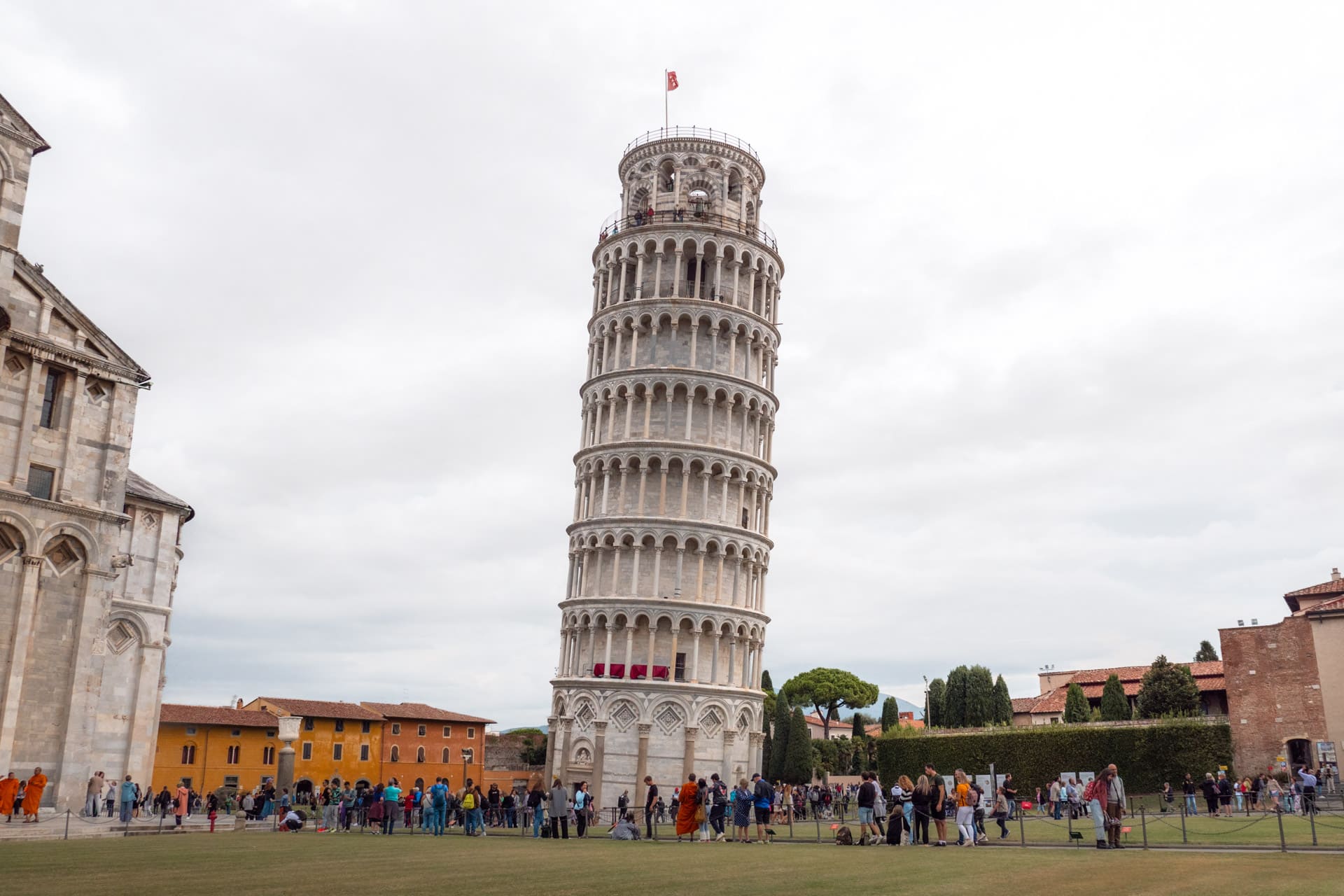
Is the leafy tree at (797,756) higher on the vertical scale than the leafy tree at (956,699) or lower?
lower

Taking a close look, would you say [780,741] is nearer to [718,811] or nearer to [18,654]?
[718,811]

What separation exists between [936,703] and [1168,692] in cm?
2264

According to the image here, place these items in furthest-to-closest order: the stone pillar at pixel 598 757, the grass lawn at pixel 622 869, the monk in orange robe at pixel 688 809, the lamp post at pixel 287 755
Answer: the lamp post at pixel 287 755, the stone pillar at pixel 598 757, the monk in orange robe at pixel 688 809, the grass lawn at pixel 622 869

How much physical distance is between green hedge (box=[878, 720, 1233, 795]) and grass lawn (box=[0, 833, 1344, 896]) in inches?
1415

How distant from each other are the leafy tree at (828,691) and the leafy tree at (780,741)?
32.1 metres

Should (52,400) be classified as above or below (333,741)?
above

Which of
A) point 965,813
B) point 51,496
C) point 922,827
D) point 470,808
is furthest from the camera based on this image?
point 51,496

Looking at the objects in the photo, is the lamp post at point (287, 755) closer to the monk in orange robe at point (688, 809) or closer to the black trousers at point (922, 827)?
the monk in orange robe at point (688, 809)

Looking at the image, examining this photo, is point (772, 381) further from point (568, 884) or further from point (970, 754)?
point (568, 884)

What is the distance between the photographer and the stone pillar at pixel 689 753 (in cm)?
5078

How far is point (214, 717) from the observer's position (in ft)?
263

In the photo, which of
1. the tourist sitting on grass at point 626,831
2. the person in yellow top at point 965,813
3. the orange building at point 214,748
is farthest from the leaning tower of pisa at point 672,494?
the orange building at point 214,748

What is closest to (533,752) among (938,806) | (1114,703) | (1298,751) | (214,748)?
(214,748)

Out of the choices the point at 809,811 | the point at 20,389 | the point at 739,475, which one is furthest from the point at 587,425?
the point at 20,389
